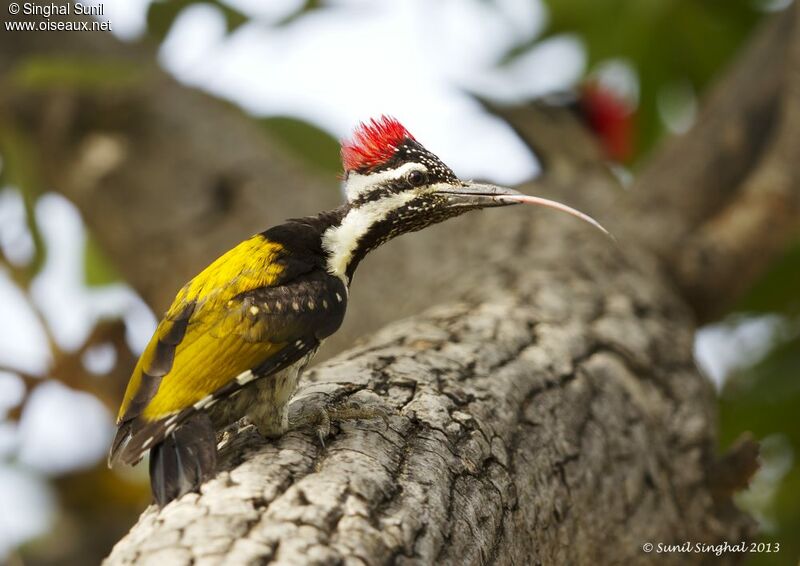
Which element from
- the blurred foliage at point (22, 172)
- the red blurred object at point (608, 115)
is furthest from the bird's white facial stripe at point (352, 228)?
the red blurred object at point (608, 115)

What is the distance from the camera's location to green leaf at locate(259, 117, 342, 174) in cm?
464

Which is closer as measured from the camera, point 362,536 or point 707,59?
point 362,536

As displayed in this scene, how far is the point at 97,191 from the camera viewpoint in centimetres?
477

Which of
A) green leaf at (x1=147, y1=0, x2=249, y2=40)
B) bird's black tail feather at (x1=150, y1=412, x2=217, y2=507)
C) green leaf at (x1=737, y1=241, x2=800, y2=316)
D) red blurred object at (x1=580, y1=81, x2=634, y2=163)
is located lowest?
bird's black tail feather at (x1=150, y1=412, x2=217, y2=507)

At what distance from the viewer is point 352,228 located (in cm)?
296

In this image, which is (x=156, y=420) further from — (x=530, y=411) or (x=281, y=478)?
(x=530, y=411)

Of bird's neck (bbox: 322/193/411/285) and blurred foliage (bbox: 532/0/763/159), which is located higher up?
blurred foliage (bbox: 532/0/763/159)

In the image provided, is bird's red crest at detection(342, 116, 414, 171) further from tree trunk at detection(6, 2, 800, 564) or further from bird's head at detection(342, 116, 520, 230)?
tree trunk at detection(6, 2, 800, 564)

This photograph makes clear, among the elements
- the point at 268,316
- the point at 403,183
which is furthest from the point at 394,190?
the point at 268,316

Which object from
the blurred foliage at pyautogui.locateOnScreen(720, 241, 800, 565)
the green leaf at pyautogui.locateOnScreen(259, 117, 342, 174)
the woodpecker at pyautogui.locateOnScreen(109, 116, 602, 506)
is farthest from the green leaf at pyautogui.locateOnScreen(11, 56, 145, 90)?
the blurred foliage at pyautogui.locateOnScreen(720, 241, 800, 565)

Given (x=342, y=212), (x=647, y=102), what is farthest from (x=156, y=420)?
(x=647, y=102)

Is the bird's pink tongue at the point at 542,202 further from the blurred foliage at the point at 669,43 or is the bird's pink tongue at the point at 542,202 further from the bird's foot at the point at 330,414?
the blurred foliage at the point at 669,43

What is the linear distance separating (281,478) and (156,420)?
1.30 ft

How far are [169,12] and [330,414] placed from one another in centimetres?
298
